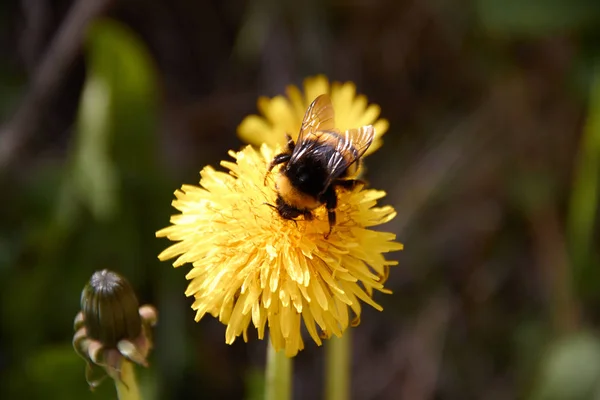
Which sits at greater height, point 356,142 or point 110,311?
point 356,142

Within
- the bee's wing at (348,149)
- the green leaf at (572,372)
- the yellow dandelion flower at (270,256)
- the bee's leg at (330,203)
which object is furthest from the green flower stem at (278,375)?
the green leaf at (572,372)

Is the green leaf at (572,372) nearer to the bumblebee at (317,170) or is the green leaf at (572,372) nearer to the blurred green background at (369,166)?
the blurred green background at (369,166)

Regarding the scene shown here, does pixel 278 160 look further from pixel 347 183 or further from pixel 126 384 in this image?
pixel 126 384

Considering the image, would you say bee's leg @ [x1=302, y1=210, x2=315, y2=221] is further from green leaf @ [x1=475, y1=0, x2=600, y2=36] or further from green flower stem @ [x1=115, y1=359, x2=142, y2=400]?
green leaf @ [x1=475, y1=0, x2=600, y2=36]

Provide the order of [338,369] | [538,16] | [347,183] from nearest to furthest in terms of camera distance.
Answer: [347,183], [338,369], [538,16]

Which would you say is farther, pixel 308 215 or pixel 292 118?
pixel 292 118

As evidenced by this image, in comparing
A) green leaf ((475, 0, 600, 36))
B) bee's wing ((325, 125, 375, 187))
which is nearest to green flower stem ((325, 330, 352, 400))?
bee's wing ((325, 125, 375, 187))

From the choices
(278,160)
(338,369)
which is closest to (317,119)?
(278,160)
